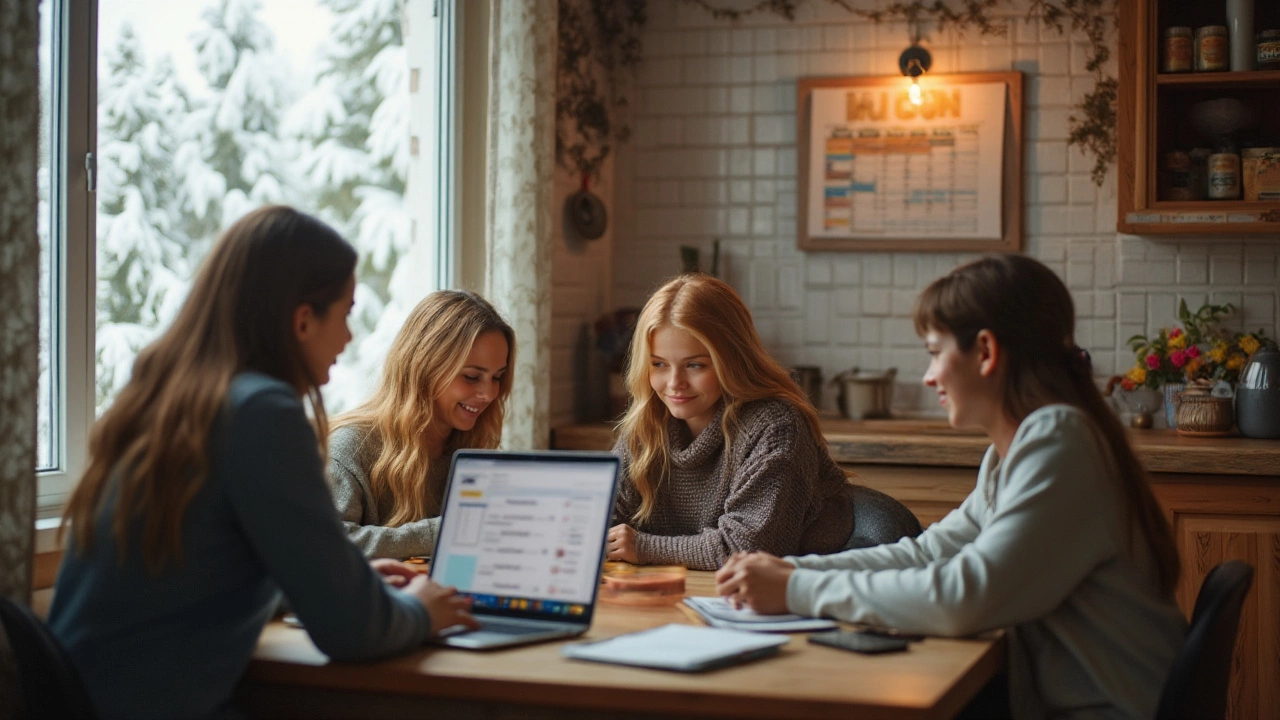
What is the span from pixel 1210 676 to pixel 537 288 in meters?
2.21

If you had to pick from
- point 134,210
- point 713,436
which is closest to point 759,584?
point 713,436

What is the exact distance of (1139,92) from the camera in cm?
376

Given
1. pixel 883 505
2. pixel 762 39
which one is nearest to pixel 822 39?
pixel 762 39

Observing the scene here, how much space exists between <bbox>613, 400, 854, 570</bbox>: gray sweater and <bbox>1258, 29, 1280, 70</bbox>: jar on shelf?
2.01 meters

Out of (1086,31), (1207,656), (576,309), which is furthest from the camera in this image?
(576,309)

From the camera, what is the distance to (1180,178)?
3818mm

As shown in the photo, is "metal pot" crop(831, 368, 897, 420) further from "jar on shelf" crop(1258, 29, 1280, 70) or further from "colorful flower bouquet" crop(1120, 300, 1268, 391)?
"jar on shelf" crop(1258, 29, 1280, 70)

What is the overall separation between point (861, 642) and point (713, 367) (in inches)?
39.0

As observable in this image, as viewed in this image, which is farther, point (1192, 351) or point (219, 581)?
point (1192, 351)

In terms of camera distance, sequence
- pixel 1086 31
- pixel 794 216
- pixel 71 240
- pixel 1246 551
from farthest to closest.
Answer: pixel 794 216 < pixel 1086 31 < pixel 1246 551 < pixel 71 240

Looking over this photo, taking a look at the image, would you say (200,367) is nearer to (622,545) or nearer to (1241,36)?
(622,545)

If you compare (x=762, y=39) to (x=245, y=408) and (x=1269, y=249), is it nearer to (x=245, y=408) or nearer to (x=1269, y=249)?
(x=1269, y=249)

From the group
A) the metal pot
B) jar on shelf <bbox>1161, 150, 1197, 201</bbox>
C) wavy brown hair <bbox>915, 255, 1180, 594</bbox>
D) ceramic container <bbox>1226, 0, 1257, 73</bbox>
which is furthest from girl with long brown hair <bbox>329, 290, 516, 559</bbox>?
ceramic container <bbox>1226, 0, 1257, 73</bbox>

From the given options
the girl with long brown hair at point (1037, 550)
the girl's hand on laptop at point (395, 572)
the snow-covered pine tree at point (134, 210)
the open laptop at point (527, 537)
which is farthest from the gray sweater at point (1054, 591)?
the snow-covered pine tree at point (134, 210)
